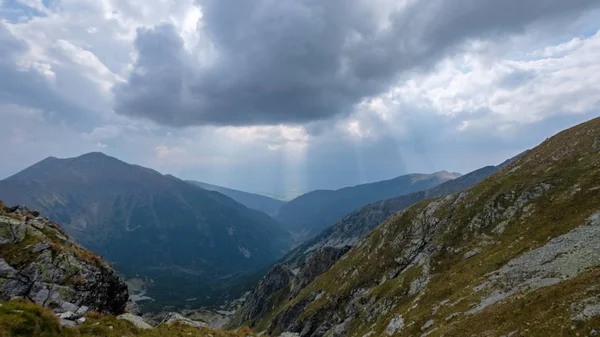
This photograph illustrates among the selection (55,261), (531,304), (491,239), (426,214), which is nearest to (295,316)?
→ (426,214)

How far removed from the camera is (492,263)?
4681cm

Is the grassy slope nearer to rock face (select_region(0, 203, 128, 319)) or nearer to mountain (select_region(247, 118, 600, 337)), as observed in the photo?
rock face (select_region(0, 203, 128, 319))

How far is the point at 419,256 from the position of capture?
74.0 meters

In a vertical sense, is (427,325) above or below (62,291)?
below

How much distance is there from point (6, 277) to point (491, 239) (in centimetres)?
6859

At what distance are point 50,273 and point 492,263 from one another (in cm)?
5500

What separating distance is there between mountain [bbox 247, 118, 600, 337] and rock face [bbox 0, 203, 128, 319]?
36651mm

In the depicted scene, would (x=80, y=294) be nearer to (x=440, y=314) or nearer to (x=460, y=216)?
(x=440, y=314)

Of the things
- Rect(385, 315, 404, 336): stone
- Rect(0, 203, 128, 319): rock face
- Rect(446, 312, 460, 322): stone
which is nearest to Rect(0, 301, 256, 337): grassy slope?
Rect(0, 203, 128, 319): rock face


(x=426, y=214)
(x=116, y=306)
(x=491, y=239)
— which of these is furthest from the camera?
(x=426, y=214)

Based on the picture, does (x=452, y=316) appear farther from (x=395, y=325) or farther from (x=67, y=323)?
(x=67, y=323)

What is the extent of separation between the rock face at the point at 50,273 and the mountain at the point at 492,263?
3665cm

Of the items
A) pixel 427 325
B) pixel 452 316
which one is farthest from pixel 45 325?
pixel 427 325

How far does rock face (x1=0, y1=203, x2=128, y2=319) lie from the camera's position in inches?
1258
